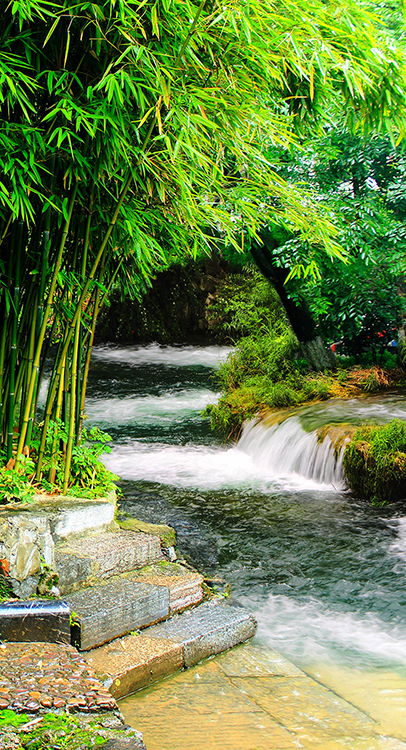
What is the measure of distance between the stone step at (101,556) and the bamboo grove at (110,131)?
1.08ft

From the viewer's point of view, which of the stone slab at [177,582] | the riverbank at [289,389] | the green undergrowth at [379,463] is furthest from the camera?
the riverbank at [289,389]

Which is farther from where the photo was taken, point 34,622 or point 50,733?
point 34,622

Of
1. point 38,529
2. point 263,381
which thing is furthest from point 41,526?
point 263,381

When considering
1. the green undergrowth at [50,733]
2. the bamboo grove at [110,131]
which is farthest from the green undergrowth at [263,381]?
the green undergrowth at [50,733]

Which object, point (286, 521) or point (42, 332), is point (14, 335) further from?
point (286, 521)

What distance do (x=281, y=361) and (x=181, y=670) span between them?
6.80 metres

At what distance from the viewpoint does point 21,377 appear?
122 inches

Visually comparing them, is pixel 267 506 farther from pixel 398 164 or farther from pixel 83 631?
pixel 398 164

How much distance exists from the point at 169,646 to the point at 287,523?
8.57ft

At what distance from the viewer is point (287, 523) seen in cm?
519

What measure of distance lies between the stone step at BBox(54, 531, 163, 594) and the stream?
833mm

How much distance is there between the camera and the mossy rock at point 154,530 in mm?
3545

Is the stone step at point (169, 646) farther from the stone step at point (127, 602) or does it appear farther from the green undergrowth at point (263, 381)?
the green undergrowth at point (263, 381)

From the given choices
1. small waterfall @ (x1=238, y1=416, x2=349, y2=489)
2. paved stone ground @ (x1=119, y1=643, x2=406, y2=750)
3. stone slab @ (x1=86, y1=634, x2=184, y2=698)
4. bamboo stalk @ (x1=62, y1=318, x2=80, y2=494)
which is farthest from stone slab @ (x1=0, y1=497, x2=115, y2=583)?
small waterfall @ (x1=238, y1=416, x2=349, y2=489)
